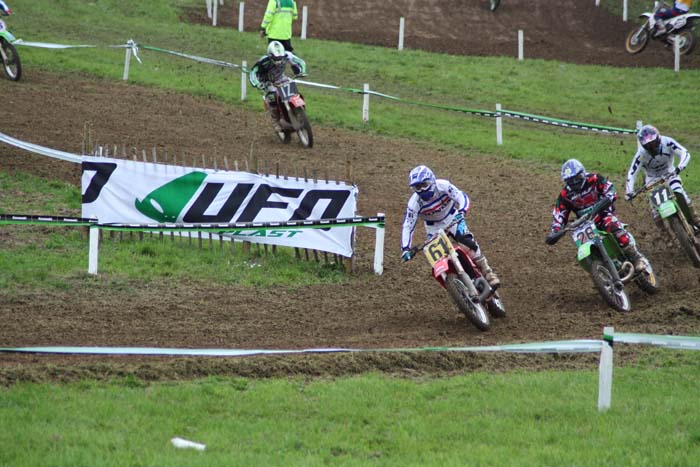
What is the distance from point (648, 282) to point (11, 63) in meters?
16.2

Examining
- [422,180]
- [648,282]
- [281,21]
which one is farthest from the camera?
[281,21]

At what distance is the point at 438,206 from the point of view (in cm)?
1202

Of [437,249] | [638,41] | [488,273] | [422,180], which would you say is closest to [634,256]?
[488,273]

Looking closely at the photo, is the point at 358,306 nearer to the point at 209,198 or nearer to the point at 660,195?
the point at 209,198

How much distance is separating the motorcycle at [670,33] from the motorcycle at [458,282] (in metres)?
20.0

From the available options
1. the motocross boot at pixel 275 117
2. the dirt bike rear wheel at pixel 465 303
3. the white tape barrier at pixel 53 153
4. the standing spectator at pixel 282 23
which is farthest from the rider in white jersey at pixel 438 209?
the standing spectator at pixel 282 23

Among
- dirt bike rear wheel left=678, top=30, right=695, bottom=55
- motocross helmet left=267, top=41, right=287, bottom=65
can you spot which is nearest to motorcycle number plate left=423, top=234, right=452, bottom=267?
motocross helmet left=267, top=41, right=287, bottom=65

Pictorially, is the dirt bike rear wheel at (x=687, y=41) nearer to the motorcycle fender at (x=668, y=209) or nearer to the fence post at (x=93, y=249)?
the motorcycle fender at (x=668, y=209)

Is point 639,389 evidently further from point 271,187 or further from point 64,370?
point 271,187

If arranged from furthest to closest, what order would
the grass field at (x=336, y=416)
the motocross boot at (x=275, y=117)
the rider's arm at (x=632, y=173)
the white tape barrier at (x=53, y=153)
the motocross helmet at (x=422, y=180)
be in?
1. the motocross boot at (x=275, y=117)
2. the white tape barrier at (x=53, y=153)
3. the rider's arm at (x=632, y=173)
4. the motocross helmet at (x=422, y=180)
5. the grass field at (x=336, y=416)

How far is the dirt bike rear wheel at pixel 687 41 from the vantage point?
29703 millimetres

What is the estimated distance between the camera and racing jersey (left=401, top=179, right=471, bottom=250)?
11922mm

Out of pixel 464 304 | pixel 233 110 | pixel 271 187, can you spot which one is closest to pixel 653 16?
pixel 233 110

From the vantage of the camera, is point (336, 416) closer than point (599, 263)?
Yes
